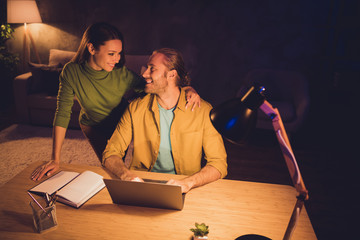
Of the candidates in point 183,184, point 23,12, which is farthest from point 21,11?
point 183,184

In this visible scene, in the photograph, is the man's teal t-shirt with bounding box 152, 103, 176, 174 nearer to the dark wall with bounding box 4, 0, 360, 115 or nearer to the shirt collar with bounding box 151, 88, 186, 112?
the shirt collar with bounding box 151, 88, 186, 112

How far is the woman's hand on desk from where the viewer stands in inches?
54.9

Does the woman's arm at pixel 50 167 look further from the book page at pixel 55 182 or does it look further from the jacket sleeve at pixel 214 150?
the jacket sleeve at pixel 214 150

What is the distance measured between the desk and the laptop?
4 centimetres

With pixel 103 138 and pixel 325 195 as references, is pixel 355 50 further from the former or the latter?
pixel 103 138

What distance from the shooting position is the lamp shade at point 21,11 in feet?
14.1

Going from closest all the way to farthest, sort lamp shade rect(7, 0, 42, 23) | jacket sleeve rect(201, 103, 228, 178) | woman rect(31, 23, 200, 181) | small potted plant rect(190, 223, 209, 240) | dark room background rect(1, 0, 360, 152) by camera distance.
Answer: small potted plant rect(190, 223, 209, 240) → jacket sleeve rect(201, 103, 228, 178) → woman rect(31, 23, 200, 181) → dark room background rect(1, 0, 360, 152) → lamp shade rect(7, 0, 42, 23)

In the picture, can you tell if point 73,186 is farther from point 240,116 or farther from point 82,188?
point 240,116

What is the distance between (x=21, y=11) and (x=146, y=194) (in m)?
4.57

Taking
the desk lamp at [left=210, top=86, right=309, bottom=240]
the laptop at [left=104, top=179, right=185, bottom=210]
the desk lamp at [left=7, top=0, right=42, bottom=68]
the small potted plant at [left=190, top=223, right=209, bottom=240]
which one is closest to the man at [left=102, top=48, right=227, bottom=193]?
the laptop at [left=104, top=179, right=185, bottom=210]

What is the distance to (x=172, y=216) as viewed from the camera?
1154 mm

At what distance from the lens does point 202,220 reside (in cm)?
113

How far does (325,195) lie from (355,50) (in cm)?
232

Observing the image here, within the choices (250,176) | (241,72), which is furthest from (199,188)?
(241,72)
